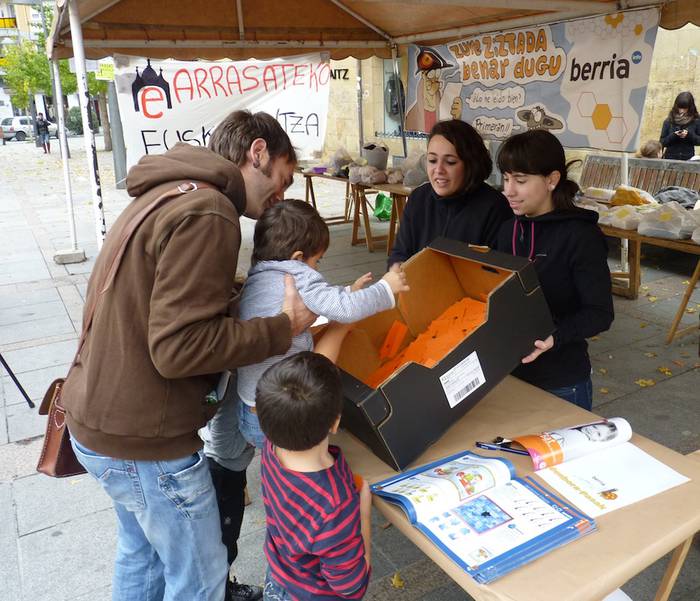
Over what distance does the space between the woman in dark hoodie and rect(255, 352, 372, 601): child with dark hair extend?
916 mm

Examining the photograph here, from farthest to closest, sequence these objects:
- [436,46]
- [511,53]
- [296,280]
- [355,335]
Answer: [436,46], [511,53], [355,335], [296,280]

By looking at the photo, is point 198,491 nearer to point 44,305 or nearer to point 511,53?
point 511,53

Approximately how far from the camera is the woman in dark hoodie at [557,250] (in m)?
1.89

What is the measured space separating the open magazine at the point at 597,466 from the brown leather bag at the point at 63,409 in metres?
1.01

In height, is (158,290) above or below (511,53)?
below

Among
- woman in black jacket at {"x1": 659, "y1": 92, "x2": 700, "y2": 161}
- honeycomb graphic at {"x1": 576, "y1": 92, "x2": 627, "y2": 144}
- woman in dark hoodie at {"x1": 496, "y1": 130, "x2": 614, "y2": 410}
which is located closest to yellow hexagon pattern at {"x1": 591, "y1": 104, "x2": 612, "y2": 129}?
honeycomb graphic at {"x1": 576, "y1": 92, "x2": 627, "y2": 144}

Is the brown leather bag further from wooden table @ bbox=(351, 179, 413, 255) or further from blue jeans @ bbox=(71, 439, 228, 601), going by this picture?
wooden table @ bbox=(351, 179, 413, 255)

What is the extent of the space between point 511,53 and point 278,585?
177 inches

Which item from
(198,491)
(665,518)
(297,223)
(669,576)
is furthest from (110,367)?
(669,576)

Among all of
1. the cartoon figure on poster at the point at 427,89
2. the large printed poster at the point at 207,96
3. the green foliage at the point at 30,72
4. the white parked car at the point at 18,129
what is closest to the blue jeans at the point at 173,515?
the large printed poster at the point at 207,96

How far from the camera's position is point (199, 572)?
149 cm

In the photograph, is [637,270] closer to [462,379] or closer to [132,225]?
[462,379]

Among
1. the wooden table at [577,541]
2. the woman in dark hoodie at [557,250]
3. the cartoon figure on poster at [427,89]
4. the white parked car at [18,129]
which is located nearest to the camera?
the wooden table at [577,541]

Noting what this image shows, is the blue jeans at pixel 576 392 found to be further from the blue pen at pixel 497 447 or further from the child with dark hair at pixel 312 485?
the child with dark hair at pixel 312 485
